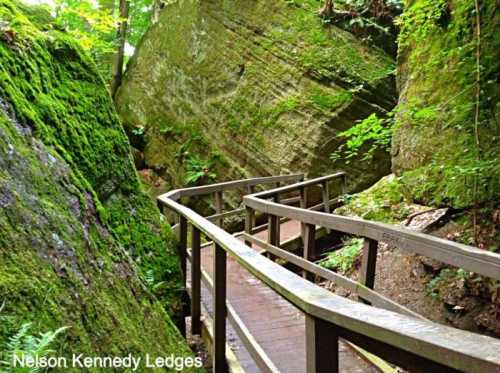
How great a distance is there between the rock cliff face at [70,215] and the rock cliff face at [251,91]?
679cm

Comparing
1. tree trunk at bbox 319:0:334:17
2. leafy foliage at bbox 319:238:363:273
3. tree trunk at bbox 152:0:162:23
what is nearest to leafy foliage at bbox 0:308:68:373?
leafy foliage at bbox 319:238:363:273

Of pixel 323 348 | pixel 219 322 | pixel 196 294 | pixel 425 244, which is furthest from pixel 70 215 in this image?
pixel 425 244

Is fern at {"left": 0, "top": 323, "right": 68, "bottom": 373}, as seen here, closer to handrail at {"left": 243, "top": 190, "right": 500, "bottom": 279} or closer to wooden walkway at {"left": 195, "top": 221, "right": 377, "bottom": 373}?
wooden walkway at {"left": 195, "top": 221, "right": 377, "bottom": 373}

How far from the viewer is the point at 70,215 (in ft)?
9.13

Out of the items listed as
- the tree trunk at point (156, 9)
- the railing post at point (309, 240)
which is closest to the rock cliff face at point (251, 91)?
the tree trunk at point (156, 9)

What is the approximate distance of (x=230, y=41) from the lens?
1248cm

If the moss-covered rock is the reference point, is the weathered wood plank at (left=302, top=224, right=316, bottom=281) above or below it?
below

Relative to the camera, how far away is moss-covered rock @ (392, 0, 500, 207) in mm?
4508

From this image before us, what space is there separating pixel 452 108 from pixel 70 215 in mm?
4259

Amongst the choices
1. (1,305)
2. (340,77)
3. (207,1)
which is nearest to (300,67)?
(340,77)

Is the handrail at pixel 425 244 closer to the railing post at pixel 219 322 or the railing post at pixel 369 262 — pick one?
the railing post at pixel 369 262

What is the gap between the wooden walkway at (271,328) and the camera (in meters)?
3.06

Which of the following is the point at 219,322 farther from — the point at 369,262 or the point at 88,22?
the point at 88,22

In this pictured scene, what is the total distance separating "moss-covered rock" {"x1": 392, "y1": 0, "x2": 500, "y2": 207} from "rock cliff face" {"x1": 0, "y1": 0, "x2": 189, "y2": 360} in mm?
3115
